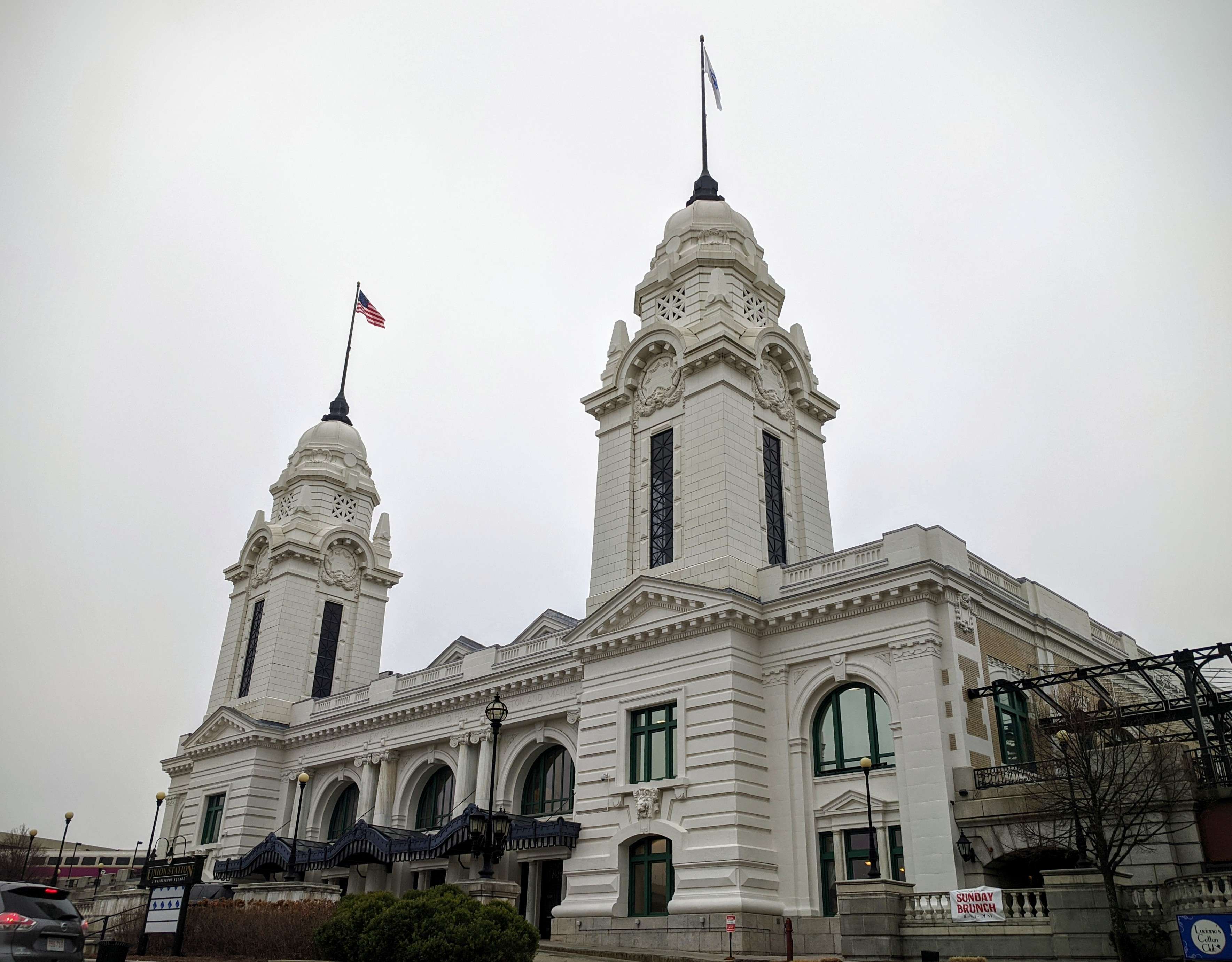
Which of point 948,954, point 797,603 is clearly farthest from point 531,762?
point 948,954

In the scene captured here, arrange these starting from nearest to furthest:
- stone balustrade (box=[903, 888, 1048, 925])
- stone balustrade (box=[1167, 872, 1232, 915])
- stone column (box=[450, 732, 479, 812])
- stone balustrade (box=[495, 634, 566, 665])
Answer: stone balustrade (box=[1167, 872, 1232, 915]) < stone balustrade (box=[903, 888, 1048, 925]) < stone balustrade (box=[495, 634, 566, 665]) < stone column (box=[450, 732, 479, 812])

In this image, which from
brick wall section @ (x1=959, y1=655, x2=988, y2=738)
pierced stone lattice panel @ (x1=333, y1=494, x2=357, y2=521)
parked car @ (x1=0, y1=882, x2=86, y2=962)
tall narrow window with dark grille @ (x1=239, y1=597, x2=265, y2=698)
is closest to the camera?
parked car @ (x1=0, y1=882, x2=86, y2=962)

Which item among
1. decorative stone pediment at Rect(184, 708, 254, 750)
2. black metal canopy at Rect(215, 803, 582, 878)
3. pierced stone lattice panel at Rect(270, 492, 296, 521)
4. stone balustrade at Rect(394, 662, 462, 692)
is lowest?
black metal canopy at Rect(215, 803, 582, 878)

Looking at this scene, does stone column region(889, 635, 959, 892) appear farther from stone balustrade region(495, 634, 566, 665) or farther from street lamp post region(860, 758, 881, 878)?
stone balustrade region(495, 634, 566, 665)

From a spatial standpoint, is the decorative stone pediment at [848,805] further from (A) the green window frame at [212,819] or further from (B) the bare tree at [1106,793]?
(A) the green window frame at [212,819]

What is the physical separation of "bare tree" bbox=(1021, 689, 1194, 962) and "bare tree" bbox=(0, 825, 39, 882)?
4248 cm

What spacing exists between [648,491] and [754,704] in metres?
9.93

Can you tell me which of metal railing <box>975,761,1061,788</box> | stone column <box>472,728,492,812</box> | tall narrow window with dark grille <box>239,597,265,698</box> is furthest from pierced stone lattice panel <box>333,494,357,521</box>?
metal railing <box>975,761,1061,788</box>

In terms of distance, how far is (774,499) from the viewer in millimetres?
38719

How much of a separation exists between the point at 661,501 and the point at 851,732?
11.7m

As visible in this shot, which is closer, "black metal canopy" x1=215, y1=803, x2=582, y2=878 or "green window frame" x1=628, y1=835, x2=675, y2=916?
"green window frame" x1=628, y1=835, x2=675, y2=916

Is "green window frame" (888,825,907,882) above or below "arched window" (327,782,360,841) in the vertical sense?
below

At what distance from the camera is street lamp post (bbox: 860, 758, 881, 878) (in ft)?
84.2

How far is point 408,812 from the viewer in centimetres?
4525
